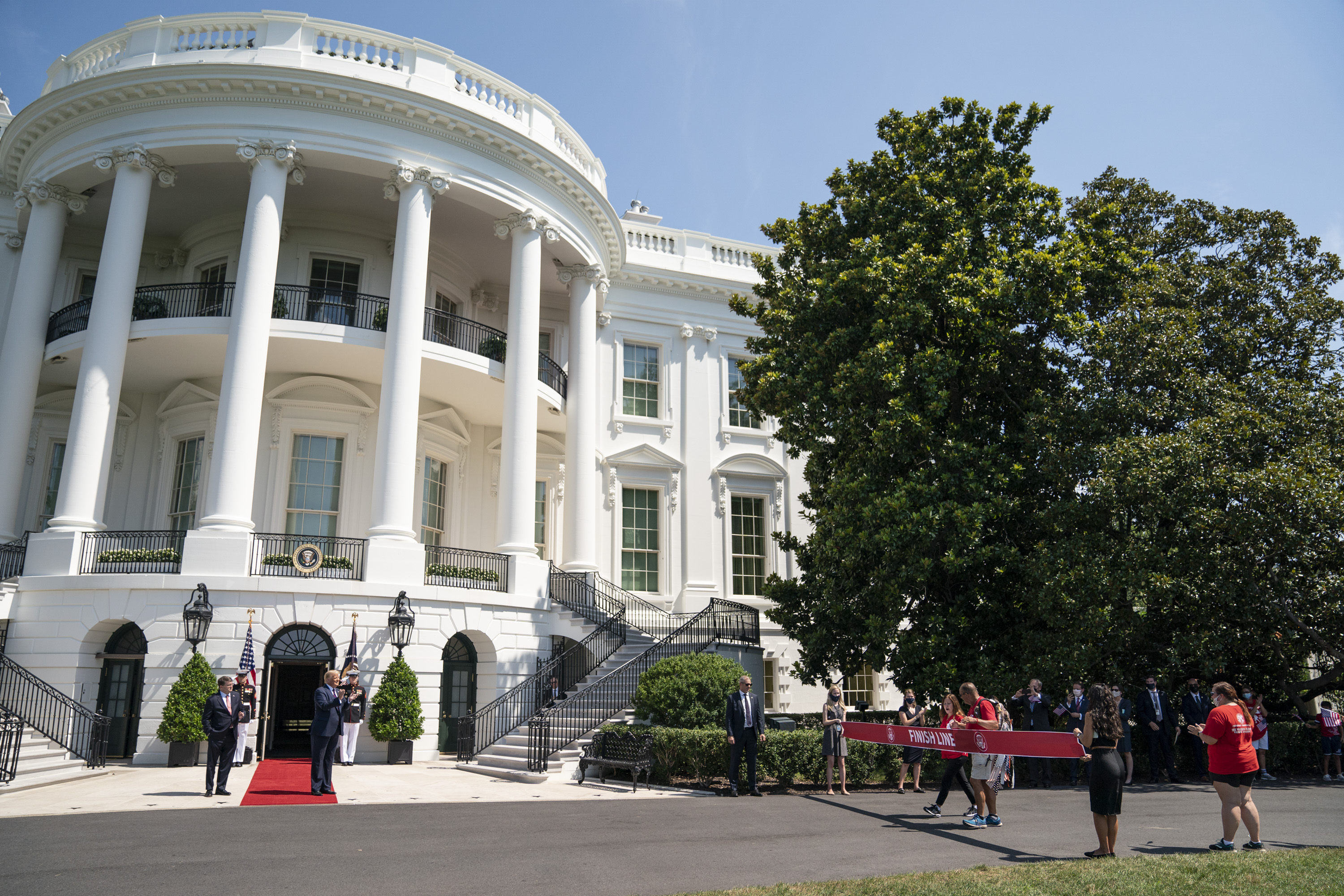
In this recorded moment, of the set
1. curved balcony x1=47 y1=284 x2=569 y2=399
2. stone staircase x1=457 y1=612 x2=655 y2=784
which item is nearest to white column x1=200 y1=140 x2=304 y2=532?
curved balcony x1=47 y1=284 x2=569 y2=399

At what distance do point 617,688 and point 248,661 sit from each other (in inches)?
256

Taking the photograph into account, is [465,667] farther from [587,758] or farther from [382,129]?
[382,129]

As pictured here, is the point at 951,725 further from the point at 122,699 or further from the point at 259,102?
the point at 259,102

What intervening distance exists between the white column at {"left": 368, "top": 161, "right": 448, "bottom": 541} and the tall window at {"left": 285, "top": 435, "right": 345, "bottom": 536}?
93.8 inches

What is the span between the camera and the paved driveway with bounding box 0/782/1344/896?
6637 mm

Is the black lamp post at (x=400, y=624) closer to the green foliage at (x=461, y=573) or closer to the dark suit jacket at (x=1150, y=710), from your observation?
the green foliage at (x=461, y=573)

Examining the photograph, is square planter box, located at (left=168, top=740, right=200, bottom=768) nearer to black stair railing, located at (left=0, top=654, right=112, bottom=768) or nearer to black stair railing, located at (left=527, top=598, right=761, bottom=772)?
black stair railing, located at (left=0, top=654, right=112, bottom=768)

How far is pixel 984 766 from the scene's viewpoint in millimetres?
9547

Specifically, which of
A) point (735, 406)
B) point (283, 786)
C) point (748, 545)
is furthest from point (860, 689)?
point (283, 786)

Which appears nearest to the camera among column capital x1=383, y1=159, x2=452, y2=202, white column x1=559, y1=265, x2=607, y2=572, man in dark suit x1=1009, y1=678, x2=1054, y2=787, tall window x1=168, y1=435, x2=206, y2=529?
man in dark suit x1=1009, y1=678, x2=1054, y2=787

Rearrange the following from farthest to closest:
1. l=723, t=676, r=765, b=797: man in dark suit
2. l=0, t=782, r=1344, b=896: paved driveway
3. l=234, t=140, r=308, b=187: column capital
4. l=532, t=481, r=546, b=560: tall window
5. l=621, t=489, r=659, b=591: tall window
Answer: l=621, t=489, r=659, b=591: tall window → l=532, t=481, r=546, b=560: tall window → l=234, t=140, r=308, b=187: column capital → l=723, t=676, r=765, b=797: man in dark suit → l=0, t=782, r=1344, b=896: paved driveway

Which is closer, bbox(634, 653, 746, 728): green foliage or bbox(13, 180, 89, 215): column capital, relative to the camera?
bbox(634, 653, 746, 728): green foliage

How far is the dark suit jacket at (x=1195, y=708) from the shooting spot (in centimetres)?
1482

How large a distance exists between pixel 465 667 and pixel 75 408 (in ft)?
29.8
